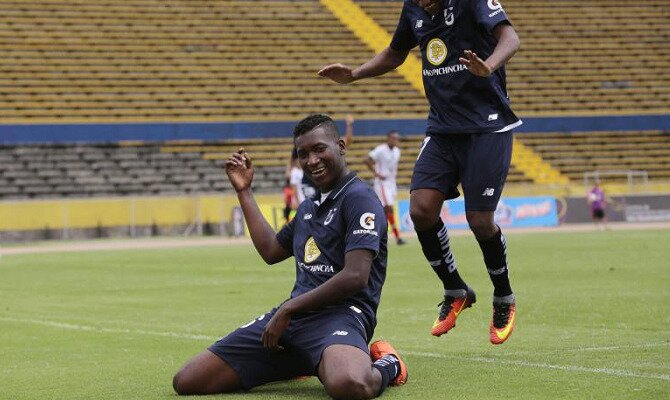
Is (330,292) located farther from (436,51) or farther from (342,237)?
(436,51)

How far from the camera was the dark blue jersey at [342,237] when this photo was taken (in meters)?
6.81

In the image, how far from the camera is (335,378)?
6395 millimetres

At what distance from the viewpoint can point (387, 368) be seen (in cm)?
686

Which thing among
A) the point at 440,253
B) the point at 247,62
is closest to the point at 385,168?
the point at 247,62

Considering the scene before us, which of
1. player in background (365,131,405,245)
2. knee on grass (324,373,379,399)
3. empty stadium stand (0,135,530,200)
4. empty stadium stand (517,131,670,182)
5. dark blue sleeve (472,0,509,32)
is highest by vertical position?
dark blue sleeve (472,0,509,32)

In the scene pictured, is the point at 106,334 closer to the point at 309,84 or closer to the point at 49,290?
the point at 49,290

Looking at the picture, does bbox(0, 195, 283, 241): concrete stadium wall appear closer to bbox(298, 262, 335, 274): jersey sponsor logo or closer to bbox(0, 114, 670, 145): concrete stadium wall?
bbox(0, 114, 670, 145): concrete stadium wall

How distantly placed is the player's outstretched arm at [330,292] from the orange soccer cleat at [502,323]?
6.06ft

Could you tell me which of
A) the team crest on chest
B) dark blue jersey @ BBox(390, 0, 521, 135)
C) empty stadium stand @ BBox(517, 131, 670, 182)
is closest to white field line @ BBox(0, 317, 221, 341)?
dark blue jersey @ BBox(390, 0, 521, 135)

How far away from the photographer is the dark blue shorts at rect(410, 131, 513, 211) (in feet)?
27.3

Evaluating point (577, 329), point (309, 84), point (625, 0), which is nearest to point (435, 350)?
point (577, 329)

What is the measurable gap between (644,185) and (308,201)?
32898 mm

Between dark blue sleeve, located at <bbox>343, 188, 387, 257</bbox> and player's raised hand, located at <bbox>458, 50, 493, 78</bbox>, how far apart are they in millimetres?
1084

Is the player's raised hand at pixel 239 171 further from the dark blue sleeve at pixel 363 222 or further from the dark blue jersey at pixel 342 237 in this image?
the dark blue sleeve at pixel 363 222
